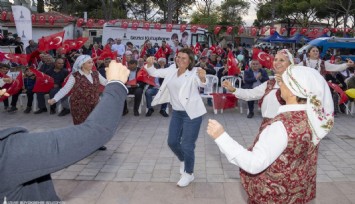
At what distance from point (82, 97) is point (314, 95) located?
4.28 metres

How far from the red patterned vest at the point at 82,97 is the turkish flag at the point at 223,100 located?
4258 mm

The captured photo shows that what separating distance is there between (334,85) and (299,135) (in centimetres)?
787

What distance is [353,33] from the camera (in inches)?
1516

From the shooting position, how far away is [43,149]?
4.08 ft

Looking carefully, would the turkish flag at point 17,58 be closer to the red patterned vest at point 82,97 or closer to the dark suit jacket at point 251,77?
the red patterned vest at point 82,97

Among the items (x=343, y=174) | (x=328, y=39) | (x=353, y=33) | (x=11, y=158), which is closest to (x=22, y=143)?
(x=11, y=158)

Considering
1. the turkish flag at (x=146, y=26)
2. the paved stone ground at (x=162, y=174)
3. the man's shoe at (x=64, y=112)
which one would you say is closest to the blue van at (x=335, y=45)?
the turkish flag at (x=146, y=26)

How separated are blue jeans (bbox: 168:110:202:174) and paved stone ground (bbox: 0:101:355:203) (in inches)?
17.4

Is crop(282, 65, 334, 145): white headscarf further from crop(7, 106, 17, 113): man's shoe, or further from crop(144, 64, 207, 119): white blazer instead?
crop(7, 106, 17, 113): man's shoe

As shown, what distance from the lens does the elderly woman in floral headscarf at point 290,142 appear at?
2117 millimetres

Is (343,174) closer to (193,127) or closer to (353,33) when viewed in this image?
(193,127)

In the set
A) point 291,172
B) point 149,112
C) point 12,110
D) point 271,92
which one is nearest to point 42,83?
point 12,110

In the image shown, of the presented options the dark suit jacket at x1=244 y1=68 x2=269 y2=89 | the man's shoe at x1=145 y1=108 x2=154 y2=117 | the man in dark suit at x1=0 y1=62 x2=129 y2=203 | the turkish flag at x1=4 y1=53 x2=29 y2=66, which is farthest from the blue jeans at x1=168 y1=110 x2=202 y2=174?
the turkish flag at x1=4 y1=53 x2=29 y2=66

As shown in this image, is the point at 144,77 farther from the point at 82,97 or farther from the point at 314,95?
the point at 314,95
